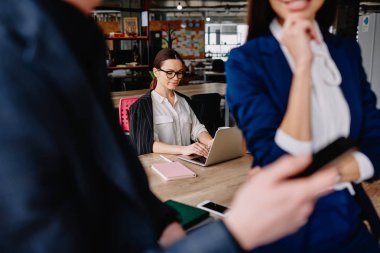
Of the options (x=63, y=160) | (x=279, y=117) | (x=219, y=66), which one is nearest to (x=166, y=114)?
(x=279, y=117)

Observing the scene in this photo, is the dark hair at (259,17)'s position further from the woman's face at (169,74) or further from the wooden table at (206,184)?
the woman's face at (169,74)

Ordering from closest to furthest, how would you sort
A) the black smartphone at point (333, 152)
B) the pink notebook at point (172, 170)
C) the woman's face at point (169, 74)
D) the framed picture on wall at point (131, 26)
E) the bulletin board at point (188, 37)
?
the black smartphone at point (333, 152), the pink notebook at point (172, 170), the woman's face at point (169, 74), the framed picture on wall at point (131, 26), the bulletin board at point (188, 37)

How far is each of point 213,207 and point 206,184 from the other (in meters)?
0.33

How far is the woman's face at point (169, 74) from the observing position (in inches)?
124

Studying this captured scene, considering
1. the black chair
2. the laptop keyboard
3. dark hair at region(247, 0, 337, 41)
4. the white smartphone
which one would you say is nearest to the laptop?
the laptop keyboard

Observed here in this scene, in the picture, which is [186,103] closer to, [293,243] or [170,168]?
[170,168]

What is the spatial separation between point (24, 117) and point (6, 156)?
59 millimetres

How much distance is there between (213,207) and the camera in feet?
4.88

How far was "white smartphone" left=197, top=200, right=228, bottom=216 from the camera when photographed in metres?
1.45

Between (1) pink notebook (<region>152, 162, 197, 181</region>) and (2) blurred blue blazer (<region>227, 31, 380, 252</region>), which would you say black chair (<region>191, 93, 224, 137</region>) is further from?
(2) blurred blue blazer (<region>227, 31, 380, 252</region>)

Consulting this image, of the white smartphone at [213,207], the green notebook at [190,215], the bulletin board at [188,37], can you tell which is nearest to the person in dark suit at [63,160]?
the green notebook at [190,215]

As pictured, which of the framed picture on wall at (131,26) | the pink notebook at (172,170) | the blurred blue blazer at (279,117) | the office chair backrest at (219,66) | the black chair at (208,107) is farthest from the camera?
the office chair backrest at (219,66)

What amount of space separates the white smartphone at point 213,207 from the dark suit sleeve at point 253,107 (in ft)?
1.97

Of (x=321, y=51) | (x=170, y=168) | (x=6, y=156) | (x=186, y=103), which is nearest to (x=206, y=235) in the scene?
(x=6, y=156)
